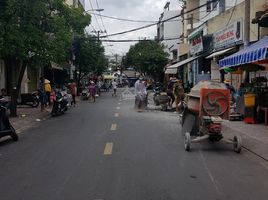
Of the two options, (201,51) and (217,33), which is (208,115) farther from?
(201,51)

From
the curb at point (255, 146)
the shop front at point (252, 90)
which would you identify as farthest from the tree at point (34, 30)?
the curb at point (255, 146)

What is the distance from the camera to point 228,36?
27641mm

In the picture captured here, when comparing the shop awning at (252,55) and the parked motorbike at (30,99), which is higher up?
the shop awning at (252,55)

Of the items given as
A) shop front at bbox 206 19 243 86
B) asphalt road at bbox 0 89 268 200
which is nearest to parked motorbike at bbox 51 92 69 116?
shop front at bbox 206 19 243 86

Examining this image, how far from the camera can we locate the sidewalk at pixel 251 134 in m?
12.8

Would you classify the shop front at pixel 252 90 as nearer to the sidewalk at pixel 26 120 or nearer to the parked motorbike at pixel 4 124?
the parked motorbike at pixel 4 124

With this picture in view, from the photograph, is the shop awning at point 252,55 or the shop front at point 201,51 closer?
the shop awning at point 252,55

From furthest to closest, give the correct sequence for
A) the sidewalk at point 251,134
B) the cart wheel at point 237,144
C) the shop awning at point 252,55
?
1. the shop awning at point 252,55
2. the sidewalk at point 251,134
3. the cart wheel at point 237,144

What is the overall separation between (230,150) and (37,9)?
12.2 m

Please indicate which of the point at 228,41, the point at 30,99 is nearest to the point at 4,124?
the point at 228,41

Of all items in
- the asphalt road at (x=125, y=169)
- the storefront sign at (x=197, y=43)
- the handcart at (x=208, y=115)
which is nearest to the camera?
the asphalt road at (x=125, y=169)

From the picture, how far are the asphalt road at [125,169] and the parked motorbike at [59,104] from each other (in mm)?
9273

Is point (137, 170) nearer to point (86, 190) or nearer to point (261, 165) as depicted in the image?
→ point (86, 190)

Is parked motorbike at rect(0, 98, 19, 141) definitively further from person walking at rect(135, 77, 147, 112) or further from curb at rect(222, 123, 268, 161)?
person walking at rect(135, 77, 147, 112)
